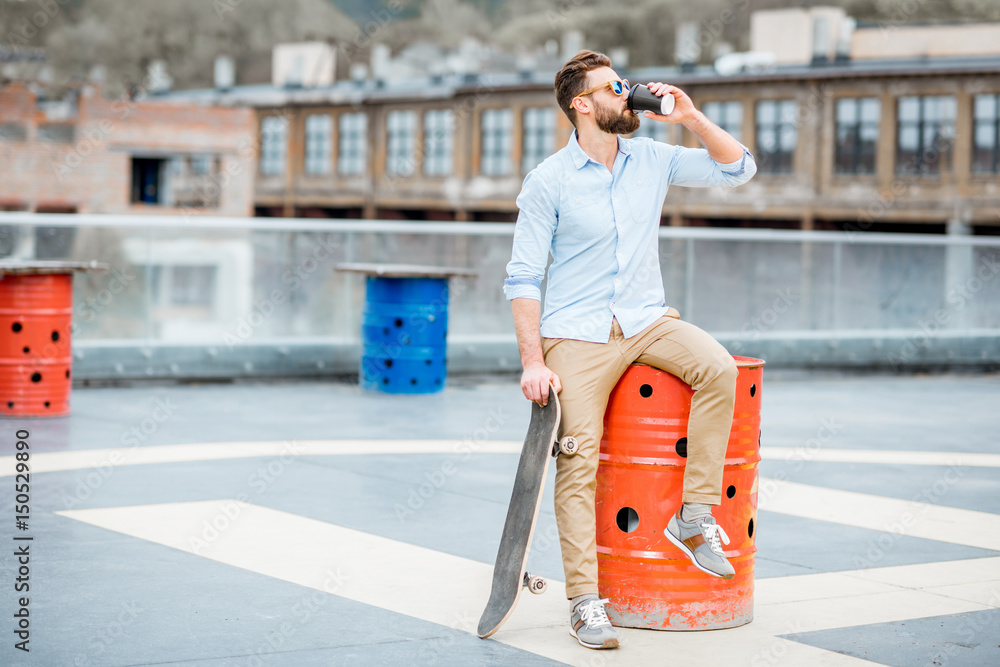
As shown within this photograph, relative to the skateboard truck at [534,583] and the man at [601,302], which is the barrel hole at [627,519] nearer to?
the man at [601,302]

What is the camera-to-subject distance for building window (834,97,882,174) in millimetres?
48812

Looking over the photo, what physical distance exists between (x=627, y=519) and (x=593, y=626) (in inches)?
18.0

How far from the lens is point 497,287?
47.0ft

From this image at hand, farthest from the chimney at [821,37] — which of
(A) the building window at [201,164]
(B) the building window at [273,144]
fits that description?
(A) the building window at [201,164]

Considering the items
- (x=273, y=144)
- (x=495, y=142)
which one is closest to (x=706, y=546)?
(x=495, y=142)

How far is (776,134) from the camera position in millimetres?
50875

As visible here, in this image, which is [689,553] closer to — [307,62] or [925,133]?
[925,133]

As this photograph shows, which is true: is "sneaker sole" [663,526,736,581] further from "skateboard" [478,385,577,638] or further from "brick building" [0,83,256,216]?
"brick building" [0,83,256,216]

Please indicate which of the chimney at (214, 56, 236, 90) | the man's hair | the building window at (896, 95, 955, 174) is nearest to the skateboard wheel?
the man's hair

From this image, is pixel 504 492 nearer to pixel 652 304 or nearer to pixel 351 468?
pixel 351 468

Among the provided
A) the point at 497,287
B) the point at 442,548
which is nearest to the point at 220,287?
the point at 497,287

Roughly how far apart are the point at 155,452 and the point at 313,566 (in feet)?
11.0

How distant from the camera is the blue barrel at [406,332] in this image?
11992 mm

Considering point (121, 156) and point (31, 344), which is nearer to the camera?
point (31, 344)
